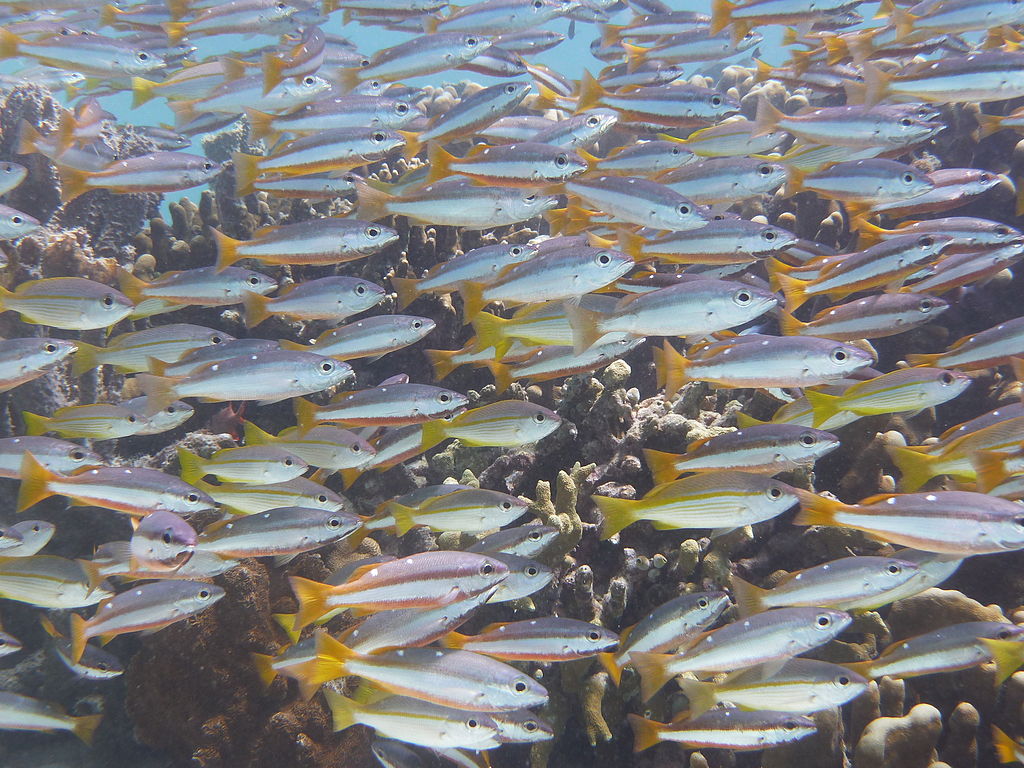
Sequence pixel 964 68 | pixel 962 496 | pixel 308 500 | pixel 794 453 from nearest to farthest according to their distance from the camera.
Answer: pixel 962 496 → pixel 794 453 → pixel 308 500 → pixel 964 68

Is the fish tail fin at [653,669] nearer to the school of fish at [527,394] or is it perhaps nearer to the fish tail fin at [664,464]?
the school of fish at [527,394]

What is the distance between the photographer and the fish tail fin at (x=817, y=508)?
2.60 meters

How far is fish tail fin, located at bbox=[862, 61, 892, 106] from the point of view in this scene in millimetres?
3973

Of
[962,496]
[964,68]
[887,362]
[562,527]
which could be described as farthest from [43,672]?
[964,68]

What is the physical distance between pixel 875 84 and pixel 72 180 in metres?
5.94

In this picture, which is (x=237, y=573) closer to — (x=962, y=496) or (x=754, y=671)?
(x=754, y=671)

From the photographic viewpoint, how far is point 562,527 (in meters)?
3.77

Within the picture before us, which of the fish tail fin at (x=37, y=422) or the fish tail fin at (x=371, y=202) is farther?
the fish tail fin at (x=371, y=202)

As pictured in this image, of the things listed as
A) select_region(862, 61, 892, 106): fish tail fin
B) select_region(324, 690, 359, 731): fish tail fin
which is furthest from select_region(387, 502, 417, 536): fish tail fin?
select_region(862, 61, 892, 106): fish tail fin

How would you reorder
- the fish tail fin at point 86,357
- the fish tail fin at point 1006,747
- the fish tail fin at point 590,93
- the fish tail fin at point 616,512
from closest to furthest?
the fish tail fin at point 1006,747, the fish tail fin at point 616,512, the fish tail fin at point 86,357, the fish tail fin at point 590,93

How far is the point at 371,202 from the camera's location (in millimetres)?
3949

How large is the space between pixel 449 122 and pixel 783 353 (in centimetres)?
293

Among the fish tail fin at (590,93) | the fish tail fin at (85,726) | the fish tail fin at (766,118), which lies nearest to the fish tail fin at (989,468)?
the fish tail fin at (766,118)

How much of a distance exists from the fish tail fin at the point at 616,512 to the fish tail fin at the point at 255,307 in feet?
8.39
